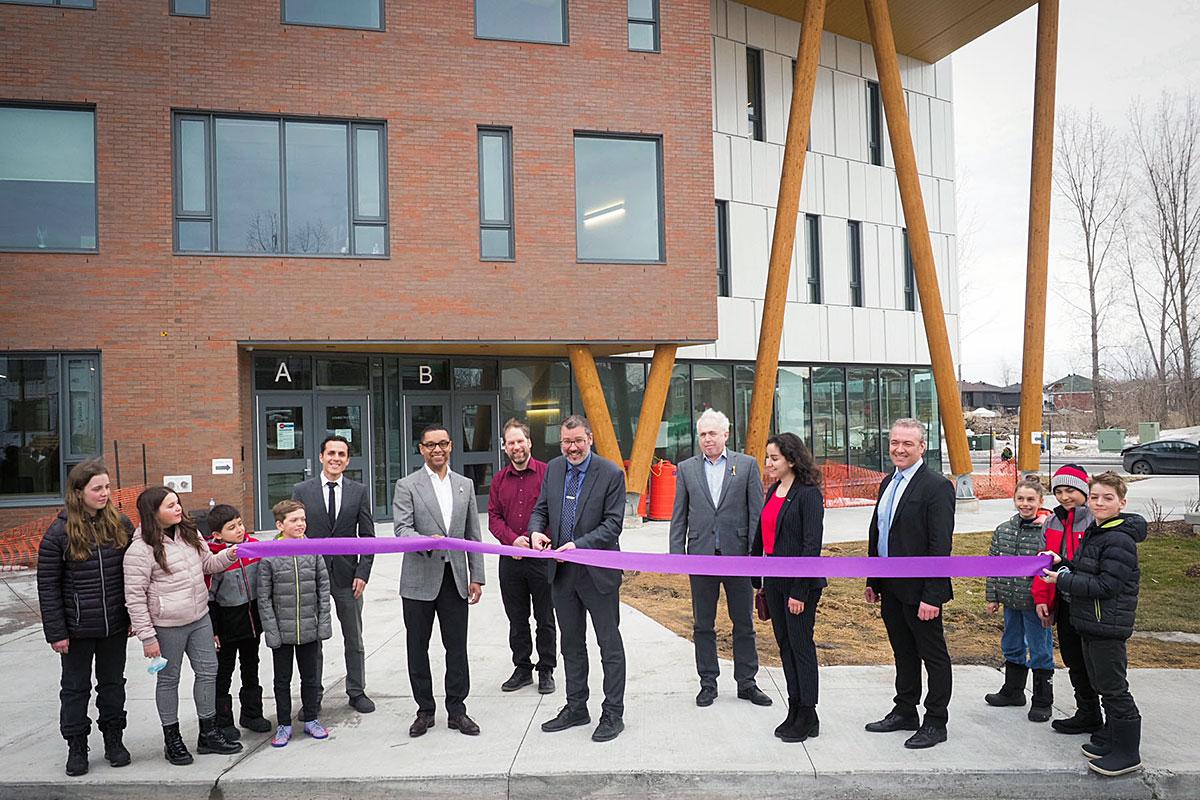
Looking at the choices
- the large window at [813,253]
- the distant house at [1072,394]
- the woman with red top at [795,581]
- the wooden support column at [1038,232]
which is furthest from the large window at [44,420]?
the distant house at [1072,394]

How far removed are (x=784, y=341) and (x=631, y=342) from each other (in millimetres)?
8430

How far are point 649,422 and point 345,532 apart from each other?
11034 millimetres

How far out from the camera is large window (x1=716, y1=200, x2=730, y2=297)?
22062mm

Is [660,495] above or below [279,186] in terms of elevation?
below

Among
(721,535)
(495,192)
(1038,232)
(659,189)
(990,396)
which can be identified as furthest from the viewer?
(990,396)

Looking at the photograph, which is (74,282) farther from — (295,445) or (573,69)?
(573,69)

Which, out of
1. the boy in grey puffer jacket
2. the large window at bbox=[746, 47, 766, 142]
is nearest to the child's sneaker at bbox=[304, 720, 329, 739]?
the boy in grey puffer jacket

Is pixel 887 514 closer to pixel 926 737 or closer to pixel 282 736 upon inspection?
pixel 926 737

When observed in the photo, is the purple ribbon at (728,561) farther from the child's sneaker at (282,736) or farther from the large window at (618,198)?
the large window at (618,198)

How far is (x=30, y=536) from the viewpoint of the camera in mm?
13453

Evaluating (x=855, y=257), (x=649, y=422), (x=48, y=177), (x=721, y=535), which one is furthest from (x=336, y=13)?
(x=855, y=257)

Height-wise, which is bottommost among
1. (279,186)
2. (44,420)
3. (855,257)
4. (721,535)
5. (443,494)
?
(721,535)

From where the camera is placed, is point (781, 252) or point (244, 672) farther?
point (781, 252)

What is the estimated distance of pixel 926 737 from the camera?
5492mm
